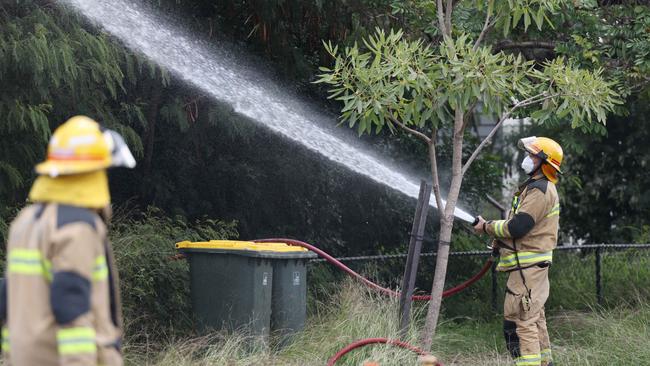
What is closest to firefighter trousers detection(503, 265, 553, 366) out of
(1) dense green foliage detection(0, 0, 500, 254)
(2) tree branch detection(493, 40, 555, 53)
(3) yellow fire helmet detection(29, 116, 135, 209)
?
(2) tree branch detection(493, 40, 555, 53)

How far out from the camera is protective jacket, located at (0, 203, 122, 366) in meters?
3.18

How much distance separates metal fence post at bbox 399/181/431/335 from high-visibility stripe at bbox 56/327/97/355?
11.3 ft

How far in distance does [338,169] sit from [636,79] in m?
2.77

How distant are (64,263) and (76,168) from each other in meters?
0.33

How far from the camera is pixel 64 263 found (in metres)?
3.20

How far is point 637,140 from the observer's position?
11.1 m

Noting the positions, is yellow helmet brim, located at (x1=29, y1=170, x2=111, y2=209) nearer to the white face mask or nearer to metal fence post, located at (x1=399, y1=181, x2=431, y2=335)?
metal fence post, located at (x1=399, y1=181, x2=431, y2=335)

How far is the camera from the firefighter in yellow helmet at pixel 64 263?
3184mm

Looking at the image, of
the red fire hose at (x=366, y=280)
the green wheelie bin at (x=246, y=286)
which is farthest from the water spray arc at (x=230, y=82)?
the green wheelie bin at (x=246, y=286)

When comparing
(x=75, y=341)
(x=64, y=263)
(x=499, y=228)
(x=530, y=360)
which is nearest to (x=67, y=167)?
(x=64, y=263)

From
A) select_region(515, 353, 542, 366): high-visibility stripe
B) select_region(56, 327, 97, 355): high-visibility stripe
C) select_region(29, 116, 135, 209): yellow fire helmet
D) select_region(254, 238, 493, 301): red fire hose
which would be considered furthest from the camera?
select_region(254, 238, 493, 301): red fire hose

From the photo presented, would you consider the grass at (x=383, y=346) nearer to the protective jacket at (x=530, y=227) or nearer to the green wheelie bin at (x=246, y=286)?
the green wheelie bin at (x=246, y=286)

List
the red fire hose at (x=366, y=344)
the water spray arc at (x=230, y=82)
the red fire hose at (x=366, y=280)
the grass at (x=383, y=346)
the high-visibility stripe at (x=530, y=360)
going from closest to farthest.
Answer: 1. the red fire hose at (x=366, y=344)
2. the grass at (x=383, y=346)
3. the high-visibility stripe at (x=530, y=360)
4. the red fire hose at (x=366, y=280)
5. the water spray arc at (x=230, y=82)

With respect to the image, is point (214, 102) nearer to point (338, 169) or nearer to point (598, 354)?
point (338, 169)
